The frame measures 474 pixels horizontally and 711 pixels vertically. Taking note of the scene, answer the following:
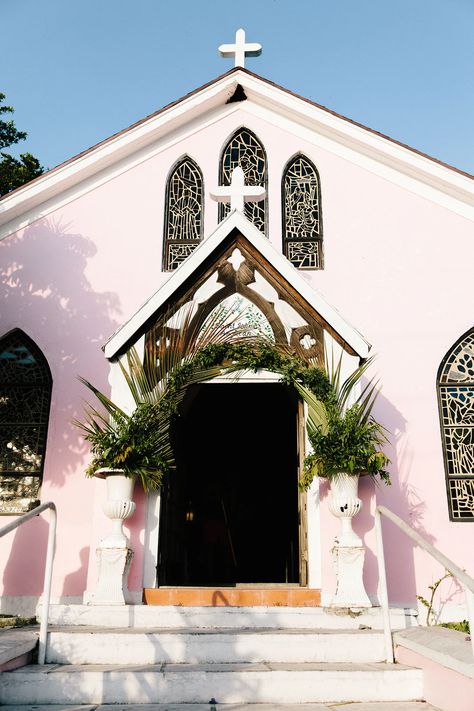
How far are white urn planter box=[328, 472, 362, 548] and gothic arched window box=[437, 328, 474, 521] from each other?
7.71 feet

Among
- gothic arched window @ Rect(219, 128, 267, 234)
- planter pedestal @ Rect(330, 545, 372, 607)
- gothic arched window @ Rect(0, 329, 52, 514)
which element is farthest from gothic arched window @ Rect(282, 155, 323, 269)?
planter pedestal @ Rect(330, 545, 372, 607)

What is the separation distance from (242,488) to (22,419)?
486 centimetres

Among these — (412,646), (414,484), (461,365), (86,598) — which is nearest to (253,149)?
(461,365)

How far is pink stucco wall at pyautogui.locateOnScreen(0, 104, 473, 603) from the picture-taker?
26.5ft

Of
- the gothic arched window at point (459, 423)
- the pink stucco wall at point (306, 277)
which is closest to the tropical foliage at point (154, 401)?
the pink stucco wall at point (306, 277)

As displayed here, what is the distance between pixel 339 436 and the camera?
6.41 metres

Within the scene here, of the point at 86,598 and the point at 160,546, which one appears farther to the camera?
the point at 160,546

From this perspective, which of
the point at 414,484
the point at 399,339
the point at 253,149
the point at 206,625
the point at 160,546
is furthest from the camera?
the point at 253,149

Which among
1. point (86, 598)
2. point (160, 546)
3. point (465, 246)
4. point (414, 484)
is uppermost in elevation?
point (465, 246)

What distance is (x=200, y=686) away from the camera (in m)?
4.39

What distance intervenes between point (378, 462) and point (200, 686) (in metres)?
2.94

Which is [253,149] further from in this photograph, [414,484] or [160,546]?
[160,546]

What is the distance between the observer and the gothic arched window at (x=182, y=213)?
9508mm

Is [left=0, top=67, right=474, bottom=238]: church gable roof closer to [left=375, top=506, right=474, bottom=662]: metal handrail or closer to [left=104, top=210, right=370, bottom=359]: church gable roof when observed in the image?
[left=104, top=210, right=370, bottom=359]: church gable roof
